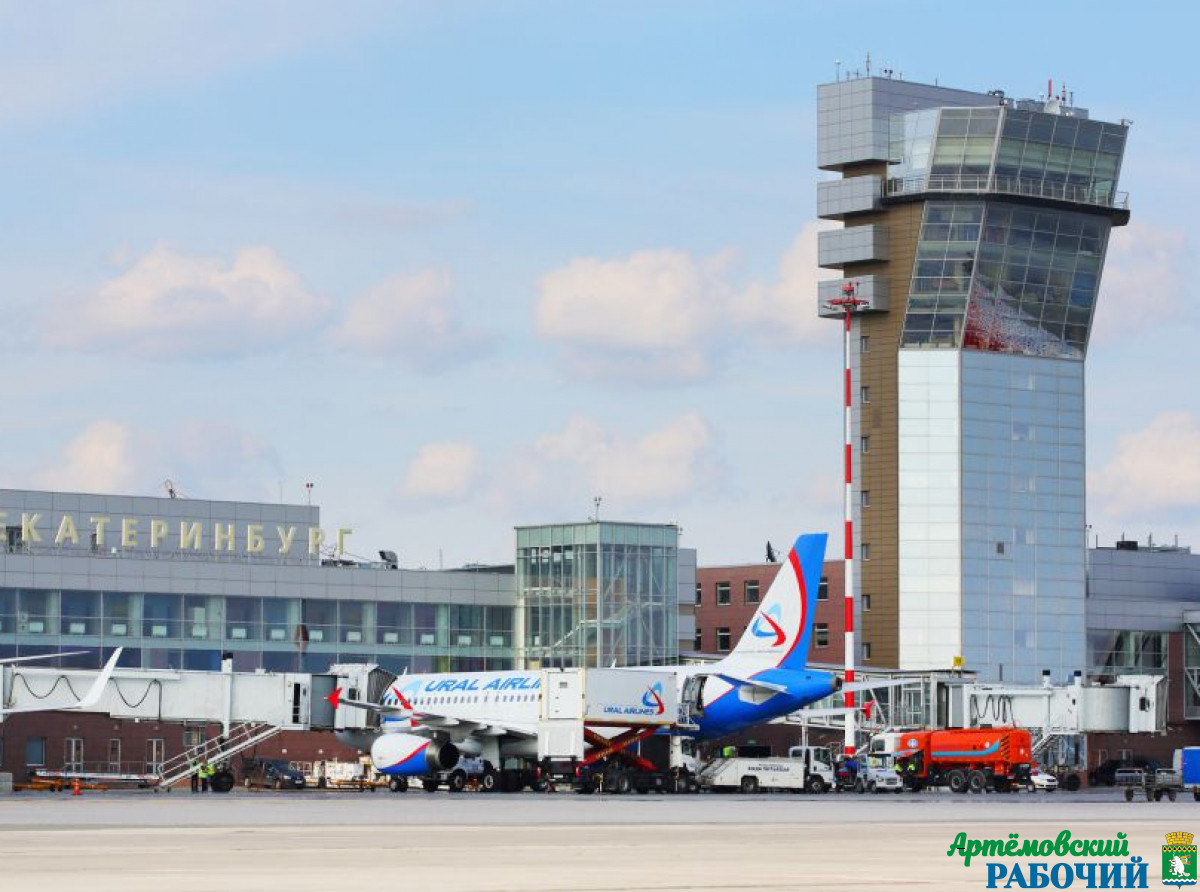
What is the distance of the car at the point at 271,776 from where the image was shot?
101812 mm

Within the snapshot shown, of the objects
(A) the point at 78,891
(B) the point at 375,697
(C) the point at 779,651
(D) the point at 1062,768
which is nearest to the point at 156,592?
(B) the point at 375,697

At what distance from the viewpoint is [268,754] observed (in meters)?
122

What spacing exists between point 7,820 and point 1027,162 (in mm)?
110222

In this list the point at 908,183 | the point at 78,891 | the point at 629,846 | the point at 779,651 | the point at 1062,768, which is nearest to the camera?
the point at 78,891

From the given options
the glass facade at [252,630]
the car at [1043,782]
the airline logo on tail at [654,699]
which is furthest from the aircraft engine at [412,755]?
the car at [1043,782]

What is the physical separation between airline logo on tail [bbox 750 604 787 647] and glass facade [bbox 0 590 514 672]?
1473 inches

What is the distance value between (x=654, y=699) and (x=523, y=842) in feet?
143

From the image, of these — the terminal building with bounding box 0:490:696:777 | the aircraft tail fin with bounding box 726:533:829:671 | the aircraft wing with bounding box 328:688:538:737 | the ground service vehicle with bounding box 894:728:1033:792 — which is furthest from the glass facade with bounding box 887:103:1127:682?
the aircraft wing with bounding box 328:688:538:737

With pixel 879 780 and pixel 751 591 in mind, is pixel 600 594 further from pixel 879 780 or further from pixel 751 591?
pixel 751 591

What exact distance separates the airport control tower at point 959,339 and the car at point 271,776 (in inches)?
2318

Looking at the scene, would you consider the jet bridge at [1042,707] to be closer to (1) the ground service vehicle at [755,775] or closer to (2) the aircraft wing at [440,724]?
(1) the ground service vehicle at [755,775]

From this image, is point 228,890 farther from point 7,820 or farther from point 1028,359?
point 1028,359

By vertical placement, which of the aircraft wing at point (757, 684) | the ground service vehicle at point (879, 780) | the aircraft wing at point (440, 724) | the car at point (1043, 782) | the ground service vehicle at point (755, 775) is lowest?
the car at point (1043, 782)

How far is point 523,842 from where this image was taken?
147 ft
